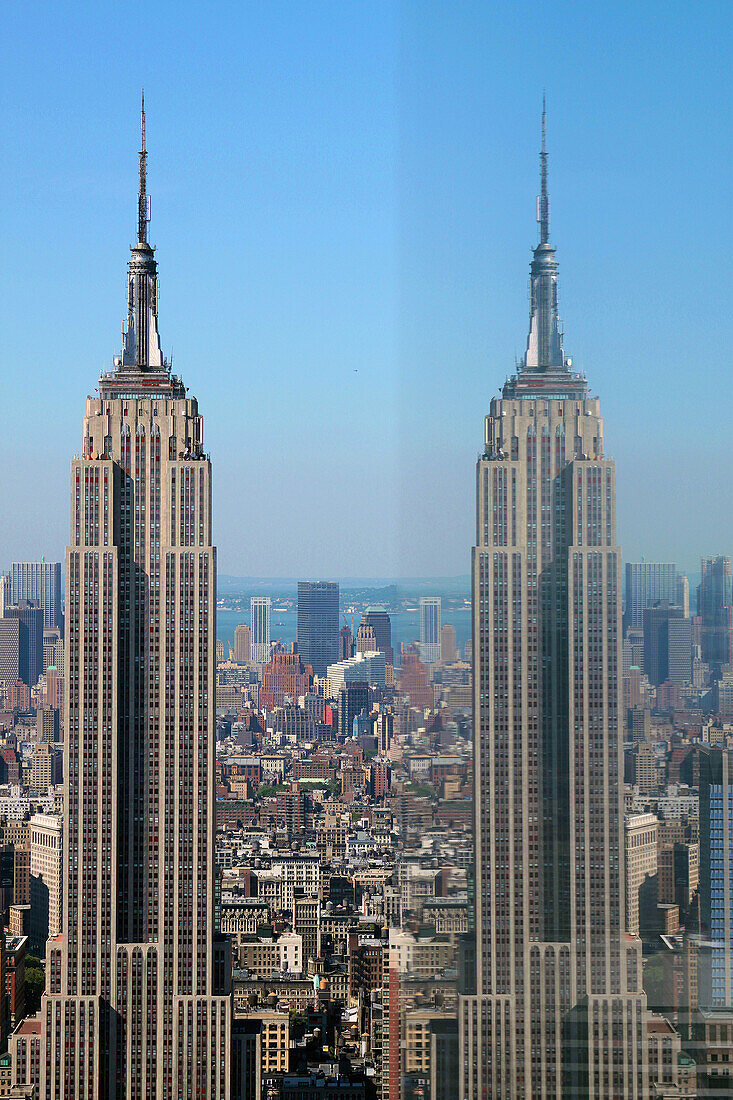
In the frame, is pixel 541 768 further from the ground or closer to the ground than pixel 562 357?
closer to the ground

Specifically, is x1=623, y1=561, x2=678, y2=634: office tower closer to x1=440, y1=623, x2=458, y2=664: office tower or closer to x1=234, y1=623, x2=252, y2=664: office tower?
x1=440, y1=623, x2=458, y2=664: office tower

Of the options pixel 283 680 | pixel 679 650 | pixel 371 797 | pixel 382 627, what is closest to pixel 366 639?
pixel 382 627

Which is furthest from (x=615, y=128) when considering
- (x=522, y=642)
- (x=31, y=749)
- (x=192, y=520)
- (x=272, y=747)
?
(x=272, y=747)

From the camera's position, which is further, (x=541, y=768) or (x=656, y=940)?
(x=541, y=768)

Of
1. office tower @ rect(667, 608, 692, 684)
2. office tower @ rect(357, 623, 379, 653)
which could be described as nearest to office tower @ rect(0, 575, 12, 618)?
office tower @ rect(357, 623, 379, 653)

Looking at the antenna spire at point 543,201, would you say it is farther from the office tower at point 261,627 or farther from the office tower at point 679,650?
the office tower at point 261,627

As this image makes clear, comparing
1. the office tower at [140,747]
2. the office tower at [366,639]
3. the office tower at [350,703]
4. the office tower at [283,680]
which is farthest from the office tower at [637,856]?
the office tower at [283,680]

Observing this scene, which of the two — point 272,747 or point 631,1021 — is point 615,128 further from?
point 272,747
